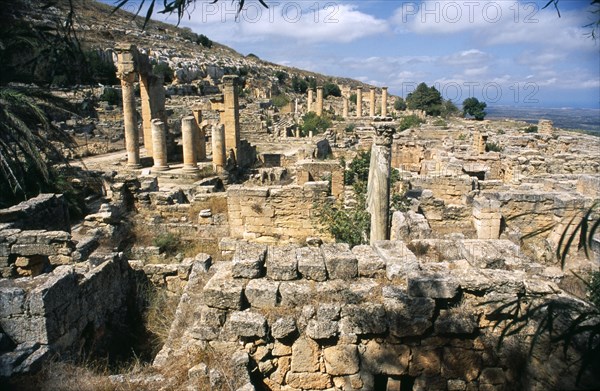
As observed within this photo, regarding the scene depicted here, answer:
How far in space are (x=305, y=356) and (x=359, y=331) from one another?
23.1 inches

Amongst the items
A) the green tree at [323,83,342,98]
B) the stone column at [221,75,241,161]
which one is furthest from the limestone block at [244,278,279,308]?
the green tree at [323,83,342,98]

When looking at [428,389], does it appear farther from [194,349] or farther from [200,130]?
[200,130]

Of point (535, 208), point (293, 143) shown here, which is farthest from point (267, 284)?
point (293, 143)

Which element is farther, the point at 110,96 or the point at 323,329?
the point at 110,96

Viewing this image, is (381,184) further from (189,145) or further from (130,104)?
(130,104)

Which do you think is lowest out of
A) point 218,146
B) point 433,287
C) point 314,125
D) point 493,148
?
point 433,287

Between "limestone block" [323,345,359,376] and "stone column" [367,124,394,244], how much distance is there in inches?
169

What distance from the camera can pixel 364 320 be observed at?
12.9 feet

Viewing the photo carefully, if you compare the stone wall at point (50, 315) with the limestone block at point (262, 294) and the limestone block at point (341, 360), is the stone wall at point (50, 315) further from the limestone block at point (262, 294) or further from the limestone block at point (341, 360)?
the limestone block at point (341, 360)

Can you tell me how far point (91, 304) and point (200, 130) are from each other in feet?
57.4

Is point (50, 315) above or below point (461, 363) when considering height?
above

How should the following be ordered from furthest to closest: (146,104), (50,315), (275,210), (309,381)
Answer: (146,104), (275,210), (50,315), (309,381)

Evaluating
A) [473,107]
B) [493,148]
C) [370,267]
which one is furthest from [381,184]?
[473,107]

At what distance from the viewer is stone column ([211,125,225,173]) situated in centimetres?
1815
